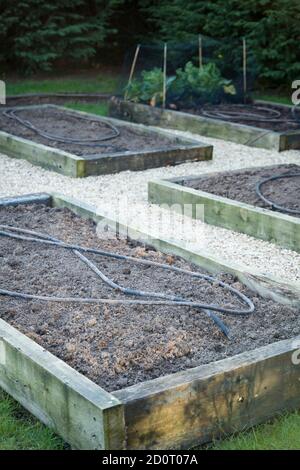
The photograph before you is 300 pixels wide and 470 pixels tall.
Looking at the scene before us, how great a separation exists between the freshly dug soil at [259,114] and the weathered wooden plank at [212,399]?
6650mm

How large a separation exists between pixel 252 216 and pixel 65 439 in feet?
10.8

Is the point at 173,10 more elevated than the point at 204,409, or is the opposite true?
the point at 173,10

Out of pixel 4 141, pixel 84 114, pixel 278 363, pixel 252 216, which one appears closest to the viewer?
pixel 278 363

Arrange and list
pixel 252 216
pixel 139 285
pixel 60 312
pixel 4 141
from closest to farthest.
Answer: pixel 60 312
pixel 139 285
pixel 252 216
pixel 4 141

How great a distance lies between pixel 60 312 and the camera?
171 inches

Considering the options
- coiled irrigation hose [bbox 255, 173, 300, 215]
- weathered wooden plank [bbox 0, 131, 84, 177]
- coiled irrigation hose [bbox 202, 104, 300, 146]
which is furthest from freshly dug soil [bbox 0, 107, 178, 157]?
coiled irrigation hose [bbox 255, 173, 300, 215]

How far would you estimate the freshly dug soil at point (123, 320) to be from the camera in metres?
3.82

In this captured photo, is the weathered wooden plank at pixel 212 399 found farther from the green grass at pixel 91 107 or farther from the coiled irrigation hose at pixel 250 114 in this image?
the green grass at pixel 91 107

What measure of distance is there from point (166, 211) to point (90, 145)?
228cm

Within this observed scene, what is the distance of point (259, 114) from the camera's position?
10.9 metres
